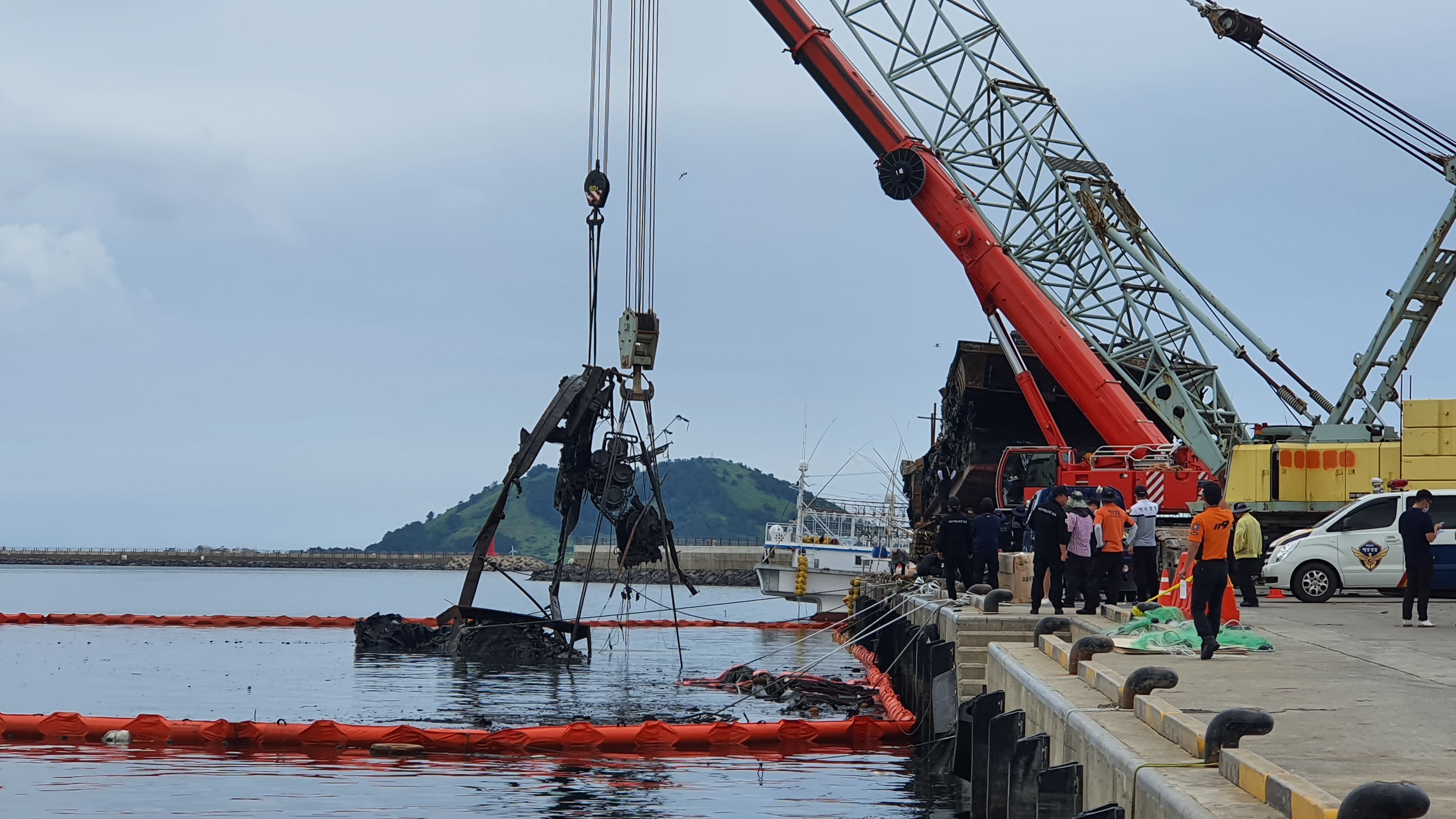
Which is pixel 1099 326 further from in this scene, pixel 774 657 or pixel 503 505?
pixel 503 505

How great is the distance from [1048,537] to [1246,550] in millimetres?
3674

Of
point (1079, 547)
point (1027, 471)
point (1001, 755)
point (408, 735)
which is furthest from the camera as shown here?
point (1027, 471)

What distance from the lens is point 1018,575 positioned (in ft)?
70.0

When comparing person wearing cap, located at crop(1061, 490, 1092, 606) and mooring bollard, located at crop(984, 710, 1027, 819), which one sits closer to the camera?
mooring bollard, located at crop(984, 710, 1027, 819)

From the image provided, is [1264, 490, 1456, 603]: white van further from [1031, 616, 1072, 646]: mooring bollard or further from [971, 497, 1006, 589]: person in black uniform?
[1031, 616, 1072, 646]: mooring bollard

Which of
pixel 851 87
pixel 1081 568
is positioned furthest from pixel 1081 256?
pixel 1081 568

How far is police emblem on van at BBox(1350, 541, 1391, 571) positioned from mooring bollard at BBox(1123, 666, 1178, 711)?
558 inches

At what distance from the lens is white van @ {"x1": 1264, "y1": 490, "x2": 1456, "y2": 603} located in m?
21.8

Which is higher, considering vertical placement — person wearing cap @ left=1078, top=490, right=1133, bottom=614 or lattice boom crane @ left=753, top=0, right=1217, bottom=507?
lattice boom crane @ left=753, top=0, right=1217, bottom=507

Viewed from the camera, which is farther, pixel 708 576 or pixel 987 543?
pixel 708 576

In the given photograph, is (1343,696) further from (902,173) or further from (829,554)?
(829,554)

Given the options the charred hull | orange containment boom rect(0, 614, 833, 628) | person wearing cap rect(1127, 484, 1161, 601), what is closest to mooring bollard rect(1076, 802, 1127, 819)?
person wearing cap rect(1127, 484, 1161, 601)

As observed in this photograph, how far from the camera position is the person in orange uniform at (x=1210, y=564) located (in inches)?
488

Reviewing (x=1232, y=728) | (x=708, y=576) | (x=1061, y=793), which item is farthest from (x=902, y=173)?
(x=708, y=576)
